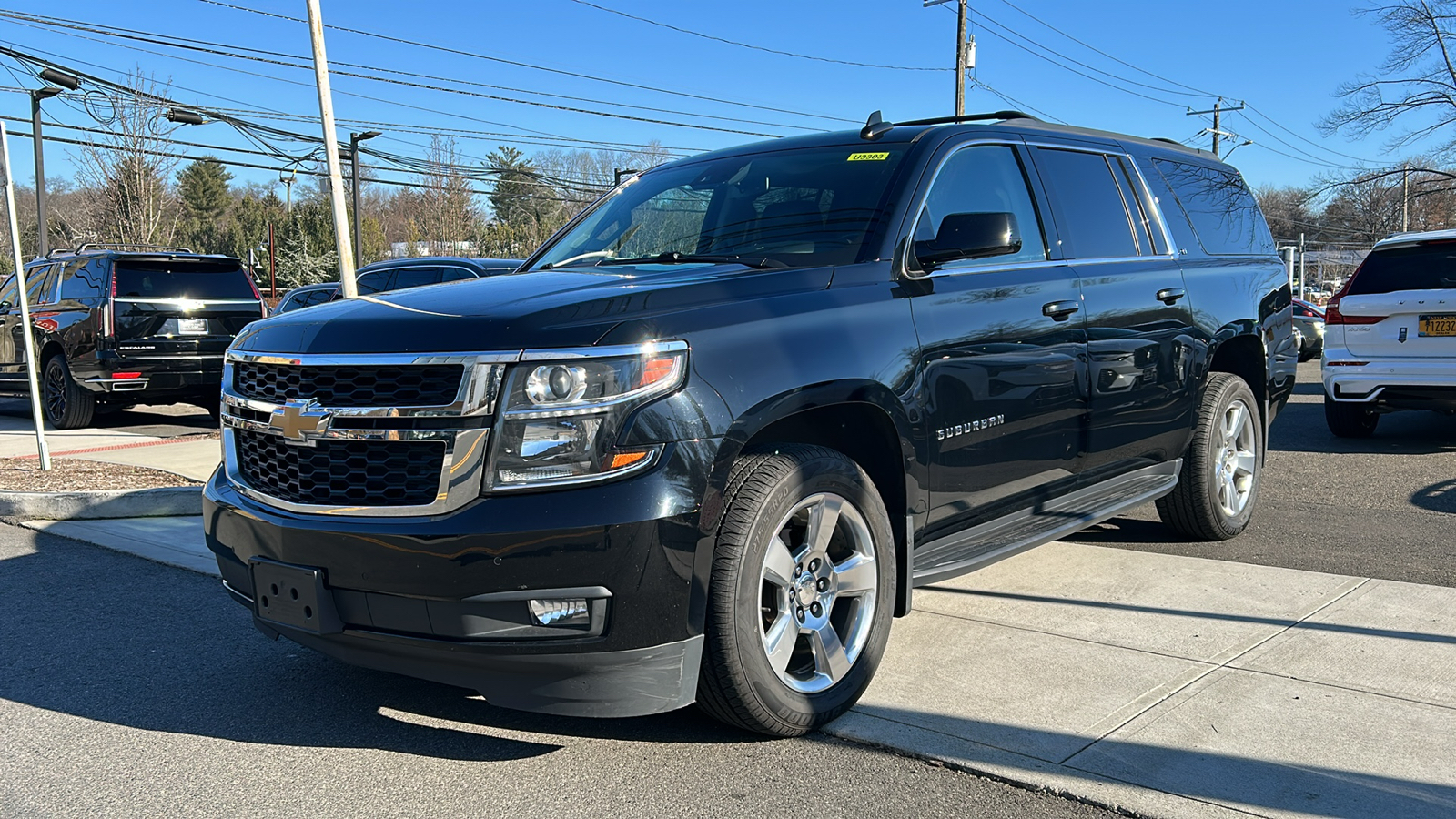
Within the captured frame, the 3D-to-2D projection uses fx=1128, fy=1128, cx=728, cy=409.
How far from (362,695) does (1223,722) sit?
9.47 feet

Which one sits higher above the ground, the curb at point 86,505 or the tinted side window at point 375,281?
the tinted side window at point 375,281

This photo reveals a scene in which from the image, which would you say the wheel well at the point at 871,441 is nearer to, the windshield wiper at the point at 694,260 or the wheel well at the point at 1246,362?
the windshield wiper at the point at 694,260

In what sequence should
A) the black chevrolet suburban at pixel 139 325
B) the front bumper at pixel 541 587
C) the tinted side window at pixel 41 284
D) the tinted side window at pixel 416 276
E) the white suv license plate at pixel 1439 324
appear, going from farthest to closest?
the tinted side window at pixel 41 284 → the tinted side window at pixel 416 276 → the black chevrolet suburban at pixel 139 325 → the white suv license plate at pixel 1439 324 → the front bumper at pixel 541 587

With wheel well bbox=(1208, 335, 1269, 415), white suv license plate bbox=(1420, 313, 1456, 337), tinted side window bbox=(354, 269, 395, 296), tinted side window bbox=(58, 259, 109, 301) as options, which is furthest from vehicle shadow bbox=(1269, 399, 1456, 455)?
tinted side window bbox=(58, 259, 109, 301)

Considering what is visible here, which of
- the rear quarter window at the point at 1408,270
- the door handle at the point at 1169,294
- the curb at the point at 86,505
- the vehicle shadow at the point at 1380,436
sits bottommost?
the vehicle shadow at the point at 1380,436

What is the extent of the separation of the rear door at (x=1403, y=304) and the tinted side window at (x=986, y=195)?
237 inches

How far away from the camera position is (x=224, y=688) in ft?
13.4

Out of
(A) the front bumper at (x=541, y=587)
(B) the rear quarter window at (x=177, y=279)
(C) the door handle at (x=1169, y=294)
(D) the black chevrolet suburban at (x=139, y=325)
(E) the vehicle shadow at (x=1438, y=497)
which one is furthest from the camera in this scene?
(B) the rear quarter window at (x=177, y=279)

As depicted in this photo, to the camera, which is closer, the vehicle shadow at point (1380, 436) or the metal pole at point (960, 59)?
the vehicle shadow at point (1380, 436)

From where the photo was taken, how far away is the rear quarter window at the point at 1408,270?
356 inches

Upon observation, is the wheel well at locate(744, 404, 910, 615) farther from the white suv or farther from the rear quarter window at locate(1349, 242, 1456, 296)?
the rear quarter window at locate(1349, 242, 1456, 296)

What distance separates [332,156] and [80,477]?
21.6ft

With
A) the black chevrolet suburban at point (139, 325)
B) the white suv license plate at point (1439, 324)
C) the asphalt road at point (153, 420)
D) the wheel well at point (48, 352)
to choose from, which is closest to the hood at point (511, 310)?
the white suv license plate at point (1439, 324)

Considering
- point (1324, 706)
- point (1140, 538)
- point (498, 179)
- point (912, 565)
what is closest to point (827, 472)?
point (912, 565)
